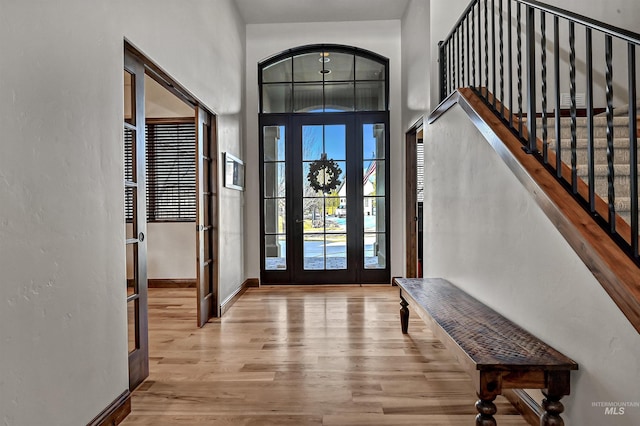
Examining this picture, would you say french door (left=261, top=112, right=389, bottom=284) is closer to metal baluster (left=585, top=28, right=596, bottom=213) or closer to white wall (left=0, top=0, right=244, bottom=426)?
white wall (left=0, top=0, right=244, bottom=426)

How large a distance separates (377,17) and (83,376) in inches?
210

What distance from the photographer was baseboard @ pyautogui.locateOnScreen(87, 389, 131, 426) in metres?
1.94

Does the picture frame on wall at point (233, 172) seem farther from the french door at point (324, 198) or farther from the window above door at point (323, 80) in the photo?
the window above door at point (323, 80)

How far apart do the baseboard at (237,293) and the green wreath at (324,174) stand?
1.53m

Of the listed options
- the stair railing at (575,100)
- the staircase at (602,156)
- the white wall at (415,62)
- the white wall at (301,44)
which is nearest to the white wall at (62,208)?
the stair railing at (575,100)

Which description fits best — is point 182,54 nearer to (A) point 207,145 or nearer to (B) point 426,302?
(A) point 207,145

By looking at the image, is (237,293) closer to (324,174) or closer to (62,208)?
(324,174)

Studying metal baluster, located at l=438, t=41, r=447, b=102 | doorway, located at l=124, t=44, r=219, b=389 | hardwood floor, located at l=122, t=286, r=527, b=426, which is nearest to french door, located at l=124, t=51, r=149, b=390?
doorway, located at l=124, t=44, r=219, b=389

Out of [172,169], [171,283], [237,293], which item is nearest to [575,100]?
[237,293]

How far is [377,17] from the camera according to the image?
5.56m

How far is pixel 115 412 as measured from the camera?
2.06 m

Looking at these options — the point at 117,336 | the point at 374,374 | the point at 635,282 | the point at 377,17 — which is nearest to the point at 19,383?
the point at 117,336

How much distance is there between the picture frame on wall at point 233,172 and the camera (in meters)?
4.42

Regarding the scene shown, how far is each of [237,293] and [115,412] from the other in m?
2.95
